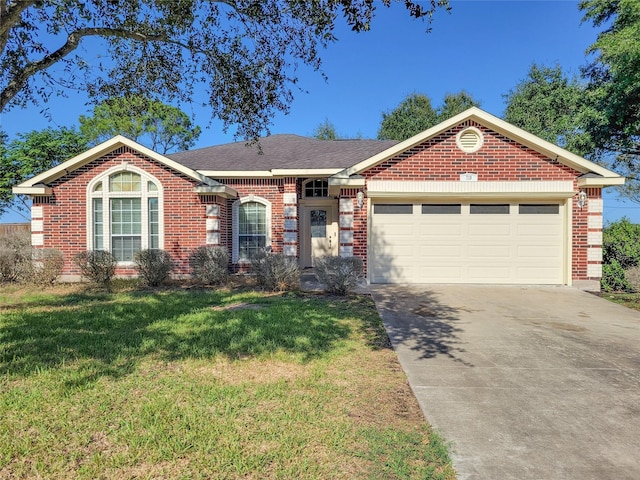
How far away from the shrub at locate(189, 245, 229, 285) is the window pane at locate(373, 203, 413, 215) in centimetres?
482

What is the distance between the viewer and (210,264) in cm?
1112

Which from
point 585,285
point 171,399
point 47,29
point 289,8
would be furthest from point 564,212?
point 47,29

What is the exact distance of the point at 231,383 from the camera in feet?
13.6

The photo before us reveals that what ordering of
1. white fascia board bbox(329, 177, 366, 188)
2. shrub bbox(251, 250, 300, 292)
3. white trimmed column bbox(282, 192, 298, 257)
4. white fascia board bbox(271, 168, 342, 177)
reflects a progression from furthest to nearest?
1. white trimmed column bbox(282, 192, 298, 257)
2. white fascia board bbox(271, 168, 342, 177)
3. white fascia board bbox(329, 177, 366, 188)
4. shrub bbox(251, 250, 300, 292)

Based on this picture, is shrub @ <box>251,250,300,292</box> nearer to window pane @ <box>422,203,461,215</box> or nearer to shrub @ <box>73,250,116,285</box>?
window pane @ <box>422,203,461,215</box>

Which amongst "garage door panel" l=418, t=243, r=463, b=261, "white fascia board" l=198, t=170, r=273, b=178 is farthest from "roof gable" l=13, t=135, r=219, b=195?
"garage door panel" l=418, t=243, r=463, b=261

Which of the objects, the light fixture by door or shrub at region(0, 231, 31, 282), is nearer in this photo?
the light fixture by door

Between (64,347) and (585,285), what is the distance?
12542mm

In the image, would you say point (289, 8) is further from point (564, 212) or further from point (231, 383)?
point (564, 212)

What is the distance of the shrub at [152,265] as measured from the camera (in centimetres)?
1084

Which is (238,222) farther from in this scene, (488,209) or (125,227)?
(488,209)

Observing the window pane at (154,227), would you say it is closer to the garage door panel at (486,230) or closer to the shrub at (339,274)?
the shrub at (339,274)

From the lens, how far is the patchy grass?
28.9 feet

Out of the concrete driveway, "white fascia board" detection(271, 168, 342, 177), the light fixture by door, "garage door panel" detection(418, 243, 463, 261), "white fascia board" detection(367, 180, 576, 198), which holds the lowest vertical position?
the concrete driveway
